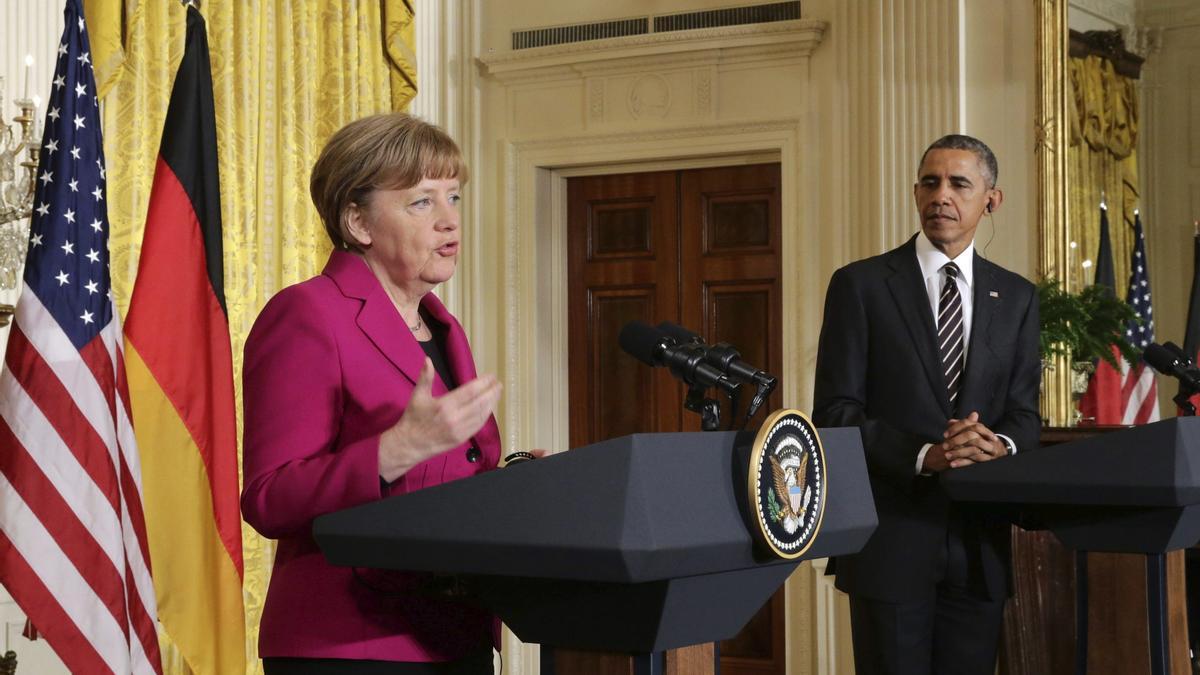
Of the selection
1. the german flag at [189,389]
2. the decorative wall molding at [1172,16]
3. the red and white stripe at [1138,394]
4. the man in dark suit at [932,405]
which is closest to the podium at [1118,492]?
the man in dark suit at [932,405]

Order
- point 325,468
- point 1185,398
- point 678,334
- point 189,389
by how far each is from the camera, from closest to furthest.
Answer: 1. point 325,468
2. point 678,334
3. point 1185,398
4. point 189,389

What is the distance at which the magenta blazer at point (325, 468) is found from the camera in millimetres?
1718

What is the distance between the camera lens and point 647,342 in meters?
1.78

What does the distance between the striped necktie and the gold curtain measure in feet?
8.62

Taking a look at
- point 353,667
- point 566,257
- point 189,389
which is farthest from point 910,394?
point 566,257

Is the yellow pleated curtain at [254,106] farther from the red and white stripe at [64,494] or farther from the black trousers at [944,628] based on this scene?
the black trousers at [944,628]

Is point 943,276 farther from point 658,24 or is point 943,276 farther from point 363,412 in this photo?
point 658,24

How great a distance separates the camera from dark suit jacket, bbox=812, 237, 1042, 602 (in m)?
3.07

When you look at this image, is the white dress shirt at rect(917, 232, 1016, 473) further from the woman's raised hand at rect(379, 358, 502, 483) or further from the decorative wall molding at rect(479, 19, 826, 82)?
the decorative wall molding at rect(479, 19, 826, 82)

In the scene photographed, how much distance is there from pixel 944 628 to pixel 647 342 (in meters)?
1.63

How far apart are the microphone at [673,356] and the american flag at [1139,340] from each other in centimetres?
423

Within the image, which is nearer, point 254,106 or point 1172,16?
point 1172,16

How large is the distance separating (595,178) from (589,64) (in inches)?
23.1

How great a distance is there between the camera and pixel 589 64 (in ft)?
22.7
